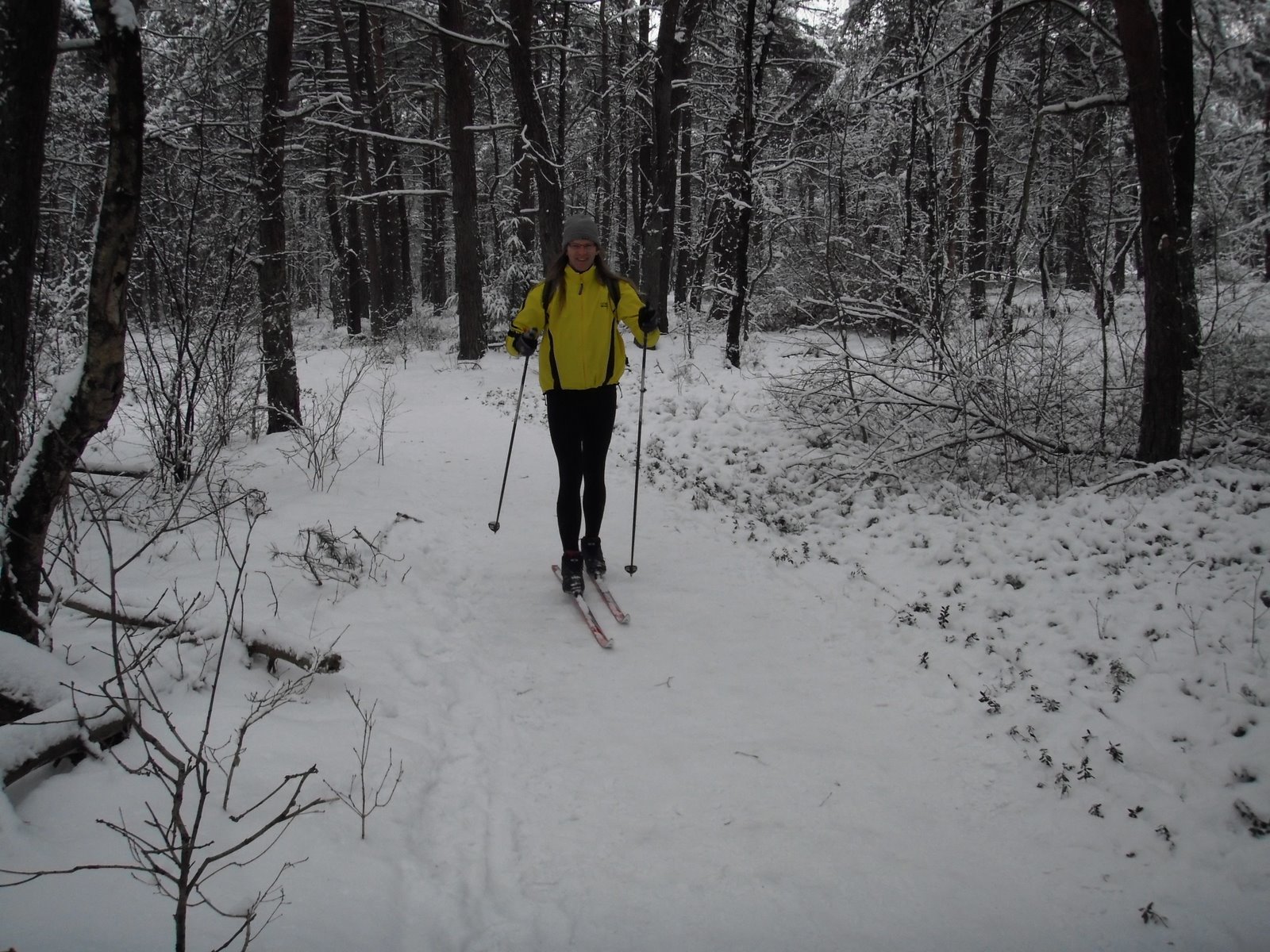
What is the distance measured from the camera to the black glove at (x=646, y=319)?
15.5ft

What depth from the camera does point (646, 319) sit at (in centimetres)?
474

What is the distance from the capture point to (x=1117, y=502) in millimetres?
5047

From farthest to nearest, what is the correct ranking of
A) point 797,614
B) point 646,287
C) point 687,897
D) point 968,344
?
1. point 646,287
2. point 968,344
3. point 797,614
4. point 687,897

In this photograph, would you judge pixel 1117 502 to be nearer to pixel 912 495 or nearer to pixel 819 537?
pixel 912 495

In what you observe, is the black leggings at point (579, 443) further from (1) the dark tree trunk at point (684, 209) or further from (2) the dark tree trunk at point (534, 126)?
(1) the dark tree trunk at point (684, 209)

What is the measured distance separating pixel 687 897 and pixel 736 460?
18.4ft

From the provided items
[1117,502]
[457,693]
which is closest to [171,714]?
[457,693]

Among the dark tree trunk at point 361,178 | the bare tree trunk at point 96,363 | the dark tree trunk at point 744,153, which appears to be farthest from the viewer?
the dark tree trunk at point 361,178

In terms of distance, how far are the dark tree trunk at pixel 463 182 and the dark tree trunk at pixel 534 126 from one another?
4.49 ft

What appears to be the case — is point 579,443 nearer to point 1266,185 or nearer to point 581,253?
point 581,253

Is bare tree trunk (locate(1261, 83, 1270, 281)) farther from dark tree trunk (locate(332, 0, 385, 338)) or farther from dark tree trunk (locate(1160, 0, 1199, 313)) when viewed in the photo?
dark tree trunk (locate(332, 0, 385, 338))

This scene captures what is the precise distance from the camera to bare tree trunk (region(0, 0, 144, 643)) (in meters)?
2.72

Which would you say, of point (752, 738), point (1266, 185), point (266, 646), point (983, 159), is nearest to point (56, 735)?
point (266, 646)

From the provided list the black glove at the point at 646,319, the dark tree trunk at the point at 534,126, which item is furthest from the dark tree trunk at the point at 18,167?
the dark tree trunk at the point at 534,126
